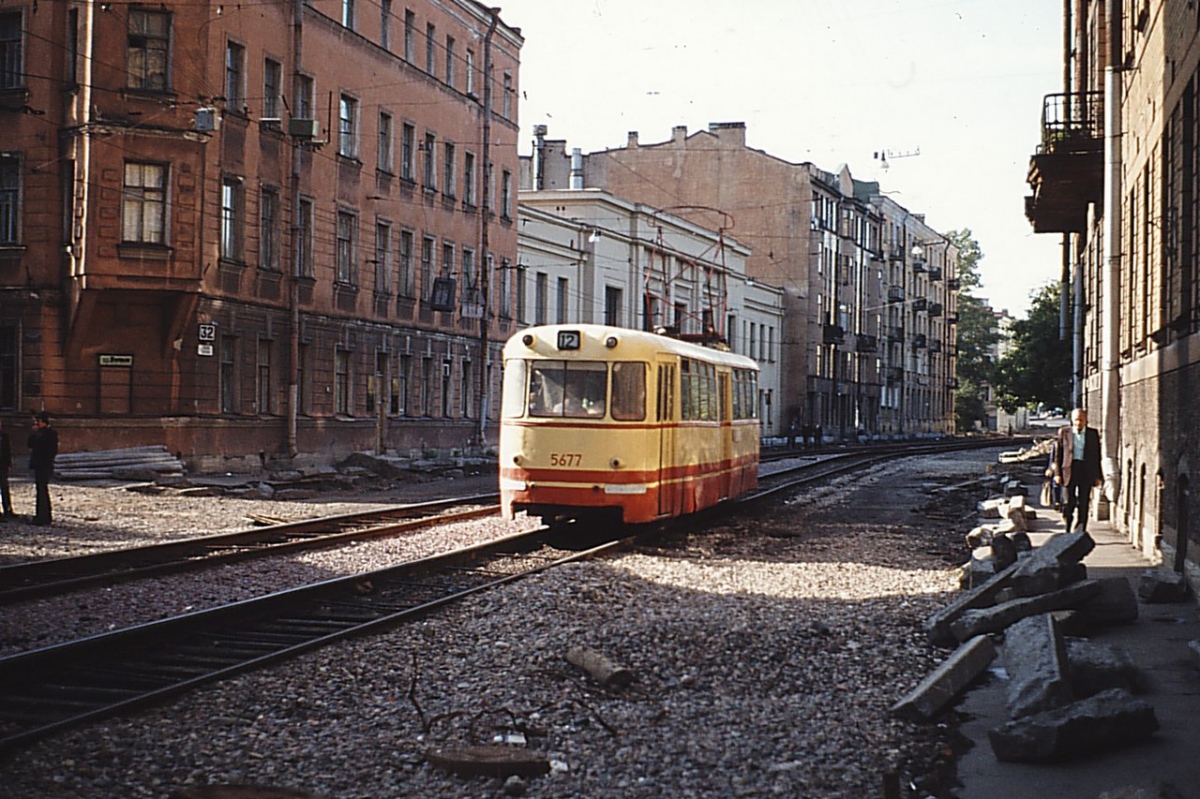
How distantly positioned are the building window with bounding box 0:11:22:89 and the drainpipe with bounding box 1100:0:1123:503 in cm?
2255

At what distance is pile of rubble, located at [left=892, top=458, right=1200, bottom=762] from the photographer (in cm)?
714

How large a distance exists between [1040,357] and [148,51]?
36587mm

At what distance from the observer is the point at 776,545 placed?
752 inches

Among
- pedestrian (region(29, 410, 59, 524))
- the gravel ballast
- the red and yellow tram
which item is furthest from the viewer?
pedestrian (region(29, 410, 59, 524))

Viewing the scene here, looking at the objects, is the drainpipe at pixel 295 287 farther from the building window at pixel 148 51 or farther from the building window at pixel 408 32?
the building window at pixel 408 32

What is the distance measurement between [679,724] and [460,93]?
39576mm

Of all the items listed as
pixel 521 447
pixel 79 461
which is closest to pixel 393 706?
pixel 521 447

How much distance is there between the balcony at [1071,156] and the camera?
2327 cm

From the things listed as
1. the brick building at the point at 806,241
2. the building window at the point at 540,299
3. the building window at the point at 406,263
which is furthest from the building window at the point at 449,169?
the brick building at the point at 806,241

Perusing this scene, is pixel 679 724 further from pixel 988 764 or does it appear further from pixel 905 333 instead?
pixel 905 333

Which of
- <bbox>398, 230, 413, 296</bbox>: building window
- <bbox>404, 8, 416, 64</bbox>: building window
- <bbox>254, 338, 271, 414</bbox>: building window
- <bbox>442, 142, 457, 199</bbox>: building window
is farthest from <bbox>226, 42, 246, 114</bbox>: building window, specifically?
<bbox>442, 142, 457, 199</bbox>: building window

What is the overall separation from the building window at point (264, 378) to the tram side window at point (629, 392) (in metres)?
A: 17.5

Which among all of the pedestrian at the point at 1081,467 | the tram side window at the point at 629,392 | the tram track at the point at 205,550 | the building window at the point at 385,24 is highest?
the building window at the point at 385,24

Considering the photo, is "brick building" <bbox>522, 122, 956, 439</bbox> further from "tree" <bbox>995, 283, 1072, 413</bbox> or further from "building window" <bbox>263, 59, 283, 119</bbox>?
"building window" <bbox>263, 59, 283, 119</bbox>
